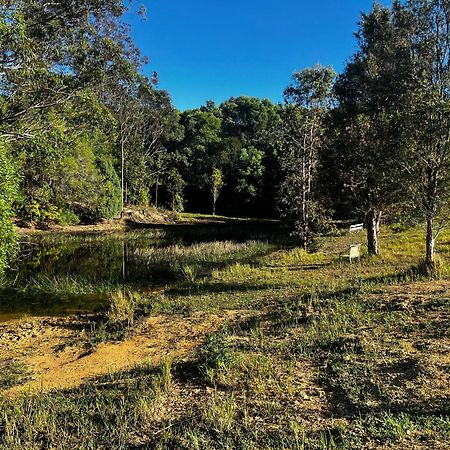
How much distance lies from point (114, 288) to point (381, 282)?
27.8ft

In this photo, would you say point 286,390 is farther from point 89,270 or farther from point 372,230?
point 89,270

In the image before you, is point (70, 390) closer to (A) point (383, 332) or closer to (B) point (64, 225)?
(A) point (383, 332)

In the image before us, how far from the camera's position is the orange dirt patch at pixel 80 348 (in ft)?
23.5

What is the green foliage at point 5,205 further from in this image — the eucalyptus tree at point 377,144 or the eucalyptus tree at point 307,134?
the eucalyptus tree at point 307,134

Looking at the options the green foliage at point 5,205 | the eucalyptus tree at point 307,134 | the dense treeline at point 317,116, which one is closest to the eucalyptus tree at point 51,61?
the dense treeline at point 317,116

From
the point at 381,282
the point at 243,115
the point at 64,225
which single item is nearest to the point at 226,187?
the point at 243,115

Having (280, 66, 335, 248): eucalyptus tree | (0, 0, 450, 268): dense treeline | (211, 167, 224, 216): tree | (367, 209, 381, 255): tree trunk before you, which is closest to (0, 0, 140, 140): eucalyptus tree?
(0, 0, 450, 268): dense treeline

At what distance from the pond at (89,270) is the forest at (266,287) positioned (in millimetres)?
123

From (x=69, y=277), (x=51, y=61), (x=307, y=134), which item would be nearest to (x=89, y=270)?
(x=69, y=277)

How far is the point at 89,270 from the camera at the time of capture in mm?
18359

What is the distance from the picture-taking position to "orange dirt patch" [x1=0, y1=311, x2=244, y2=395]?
716 centimetres

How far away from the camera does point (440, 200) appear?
12188 mm

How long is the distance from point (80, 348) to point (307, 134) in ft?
46.9

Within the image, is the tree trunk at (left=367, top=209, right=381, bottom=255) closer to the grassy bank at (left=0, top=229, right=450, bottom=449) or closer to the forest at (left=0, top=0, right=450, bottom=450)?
the forest at (left=0, top=0, right=450, bottom=450)
